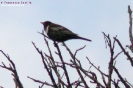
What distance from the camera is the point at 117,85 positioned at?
388 cm

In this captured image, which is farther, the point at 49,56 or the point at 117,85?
the point at 49,56

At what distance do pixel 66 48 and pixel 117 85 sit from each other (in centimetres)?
97

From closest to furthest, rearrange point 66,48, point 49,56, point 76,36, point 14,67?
point 14,67 → point 49,56 → point 66,48 → point 76,36

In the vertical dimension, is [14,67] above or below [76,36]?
below

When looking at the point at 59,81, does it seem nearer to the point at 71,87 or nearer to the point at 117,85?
the point at 71,87

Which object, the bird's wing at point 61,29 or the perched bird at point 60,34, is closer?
the perched bird at point 60,34

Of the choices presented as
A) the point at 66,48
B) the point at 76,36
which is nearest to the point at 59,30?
the point at 76,36

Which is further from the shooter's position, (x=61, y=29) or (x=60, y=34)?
(x=61, y=29)

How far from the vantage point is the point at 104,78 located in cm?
404

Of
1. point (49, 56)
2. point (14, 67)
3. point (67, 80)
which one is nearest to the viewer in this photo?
point (14, 67)

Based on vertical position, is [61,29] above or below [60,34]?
above

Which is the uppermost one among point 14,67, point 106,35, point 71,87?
point 106,35

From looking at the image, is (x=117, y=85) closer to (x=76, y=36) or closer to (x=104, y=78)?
(x=104, y=78)

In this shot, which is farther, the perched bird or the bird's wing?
the bird's wing
